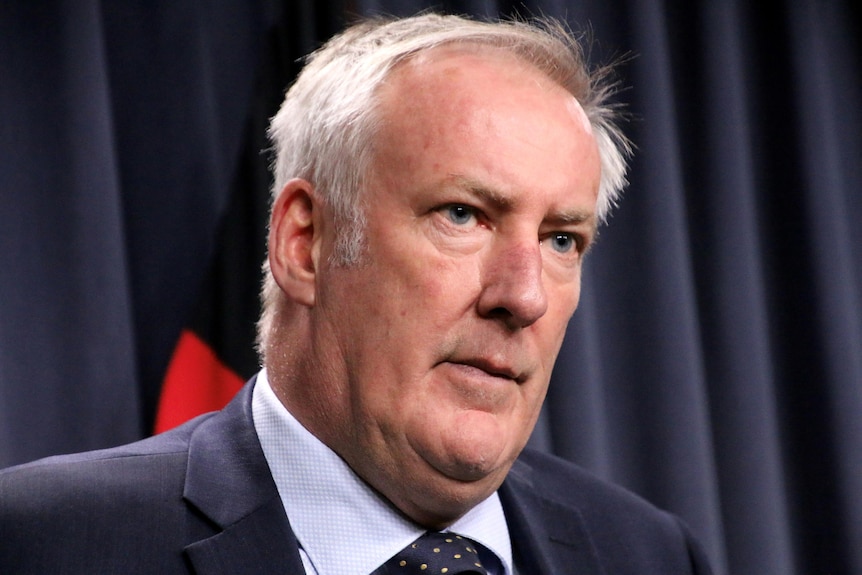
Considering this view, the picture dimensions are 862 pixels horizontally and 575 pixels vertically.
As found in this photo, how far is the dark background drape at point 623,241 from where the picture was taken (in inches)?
69.6

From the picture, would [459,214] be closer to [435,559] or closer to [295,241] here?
[295,241]

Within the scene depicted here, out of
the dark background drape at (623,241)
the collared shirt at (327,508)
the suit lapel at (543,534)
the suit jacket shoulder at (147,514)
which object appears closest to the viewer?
the suit jacket shoulder at (147,514)

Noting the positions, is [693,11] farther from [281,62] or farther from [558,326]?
[558,326]

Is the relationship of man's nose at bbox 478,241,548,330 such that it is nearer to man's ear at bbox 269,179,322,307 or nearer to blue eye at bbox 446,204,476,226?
blue eye at bbox 446,204,476,226

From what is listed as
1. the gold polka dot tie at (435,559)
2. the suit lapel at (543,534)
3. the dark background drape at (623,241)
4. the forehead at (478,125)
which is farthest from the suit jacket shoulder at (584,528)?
the forehead at (478,125)

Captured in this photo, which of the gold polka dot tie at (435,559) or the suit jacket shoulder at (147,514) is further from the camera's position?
the gold polka dot tie at (435,559)

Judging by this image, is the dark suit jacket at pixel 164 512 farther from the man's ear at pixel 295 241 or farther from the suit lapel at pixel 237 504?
the man's ear at pixel 295 241

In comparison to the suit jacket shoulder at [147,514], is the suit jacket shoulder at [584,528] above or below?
below

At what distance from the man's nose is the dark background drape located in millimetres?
738

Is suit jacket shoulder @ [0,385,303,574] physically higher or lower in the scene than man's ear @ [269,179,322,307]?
lower

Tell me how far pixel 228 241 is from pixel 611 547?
0.91 meters

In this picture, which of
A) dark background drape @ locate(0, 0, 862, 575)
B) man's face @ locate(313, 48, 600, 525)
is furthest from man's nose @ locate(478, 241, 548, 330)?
dark background drape @ locate(0, 0, 862, 575)

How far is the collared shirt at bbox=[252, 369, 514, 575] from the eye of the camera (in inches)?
53.6

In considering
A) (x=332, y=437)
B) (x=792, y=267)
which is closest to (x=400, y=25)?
(x=332, y=437)
